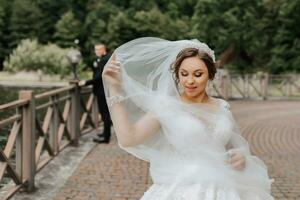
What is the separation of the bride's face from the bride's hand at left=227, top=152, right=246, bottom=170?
1.26ft

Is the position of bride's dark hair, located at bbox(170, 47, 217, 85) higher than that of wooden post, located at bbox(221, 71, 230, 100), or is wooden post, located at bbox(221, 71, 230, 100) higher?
bride's dark hair, located at bbox(170, 47, 217, 85)

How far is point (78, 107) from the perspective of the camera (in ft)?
32.1

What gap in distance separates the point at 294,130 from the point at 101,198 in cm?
748

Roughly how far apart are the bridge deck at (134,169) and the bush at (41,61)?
3049cm

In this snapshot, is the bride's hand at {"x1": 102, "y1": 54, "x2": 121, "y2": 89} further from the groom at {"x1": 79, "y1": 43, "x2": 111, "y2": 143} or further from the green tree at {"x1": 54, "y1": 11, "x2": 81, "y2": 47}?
the green tree at {"x1": 54, "y1": 11, "x2": 81, "y2": 47}

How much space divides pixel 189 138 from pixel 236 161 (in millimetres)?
307

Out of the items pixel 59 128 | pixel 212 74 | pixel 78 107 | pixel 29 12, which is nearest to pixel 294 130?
pixel 78 107

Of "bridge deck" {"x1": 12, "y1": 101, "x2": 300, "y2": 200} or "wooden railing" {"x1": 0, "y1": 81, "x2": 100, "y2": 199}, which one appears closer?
"wooden railing" {"x1": 0, "y1": 81, "x2": 100, "y2": 199}

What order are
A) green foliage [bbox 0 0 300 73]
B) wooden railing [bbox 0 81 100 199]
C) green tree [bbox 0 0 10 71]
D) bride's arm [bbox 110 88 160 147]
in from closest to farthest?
1. bride's arm [bbox 110 88 160 147]
2. wooden railing [bbox 0 81 100 199]
3. green foliage [bbox 0 0 300 73]
4. green tree [bbox 0 0 10 71]

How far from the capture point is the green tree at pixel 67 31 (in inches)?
2334

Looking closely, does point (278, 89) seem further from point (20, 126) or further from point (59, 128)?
point (20, 126)

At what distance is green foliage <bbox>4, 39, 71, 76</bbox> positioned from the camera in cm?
4192

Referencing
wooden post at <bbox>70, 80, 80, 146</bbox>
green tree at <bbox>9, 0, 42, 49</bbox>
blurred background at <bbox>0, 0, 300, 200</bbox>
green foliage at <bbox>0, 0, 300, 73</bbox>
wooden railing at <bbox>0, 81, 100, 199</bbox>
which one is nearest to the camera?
wooden railing at <bbox>0, 81, 100, 199</bbox>

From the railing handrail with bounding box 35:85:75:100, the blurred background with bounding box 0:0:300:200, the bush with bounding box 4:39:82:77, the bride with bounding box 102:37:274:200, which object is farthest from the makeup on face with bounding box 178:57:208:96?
the bush with bounding box 4:39:82:77
